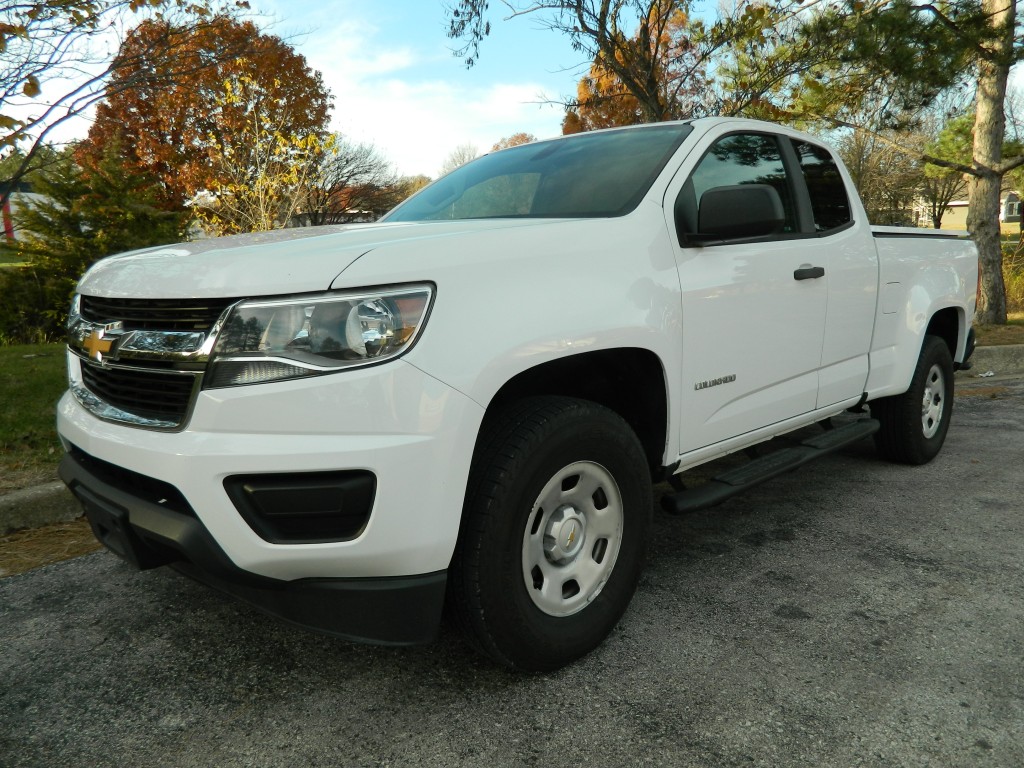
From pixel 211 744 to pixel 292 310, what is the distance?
48.0 inches

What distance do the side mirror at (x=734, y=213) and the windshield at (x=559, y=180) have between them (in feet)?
0.79

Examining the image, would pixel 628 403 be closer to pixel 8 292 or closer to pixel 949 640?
pixel 949 640

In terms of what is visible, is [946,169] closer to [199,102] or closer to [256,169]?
[256,169]

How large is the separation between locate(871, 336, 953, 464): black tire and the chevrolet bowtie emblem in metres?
4.04

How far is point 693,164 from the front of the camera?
3.10 metres

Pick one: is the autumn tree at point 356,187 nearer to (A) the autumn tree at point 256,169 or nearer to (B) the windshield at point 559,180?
(A) the autumn tree at point 256,169

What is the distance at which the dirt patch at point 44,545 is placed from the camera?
3.53 meters

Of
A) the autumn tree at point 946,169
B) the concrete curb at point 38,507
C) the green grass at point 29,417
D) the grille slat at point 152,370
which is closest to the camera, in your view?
the grille slat at point 152,370

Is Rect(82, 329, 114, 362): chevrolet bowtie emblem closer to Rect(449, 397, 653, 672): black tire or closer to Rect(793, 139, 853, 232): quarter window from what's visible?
Rect(449, 397, 653, 672): black tire

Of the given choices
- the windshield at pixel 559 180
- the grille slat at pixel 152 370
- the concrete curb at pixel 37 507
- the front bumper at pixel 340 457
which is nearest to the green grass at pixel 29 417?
the concrete curb at pixel 37 507

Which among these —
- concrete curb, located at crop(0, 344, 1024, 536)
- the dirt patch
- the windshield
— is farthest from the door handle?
concrete curb, located at crop(0, 344, 1024, 536)

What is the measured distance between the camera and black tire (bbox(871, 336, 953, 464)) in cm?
458

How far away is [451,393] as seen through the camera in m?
2.06

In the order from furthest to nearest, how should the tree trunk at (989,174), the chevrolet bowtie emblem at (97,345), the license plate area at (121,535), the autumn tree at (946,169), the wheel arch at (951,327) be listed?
the autumn tree at (946,169)
the tree trunk at (989,174)
the wheel arch at (951,327)
the chevrolet bowtie emblem at (97,345)
the license plate area at (121,535)
